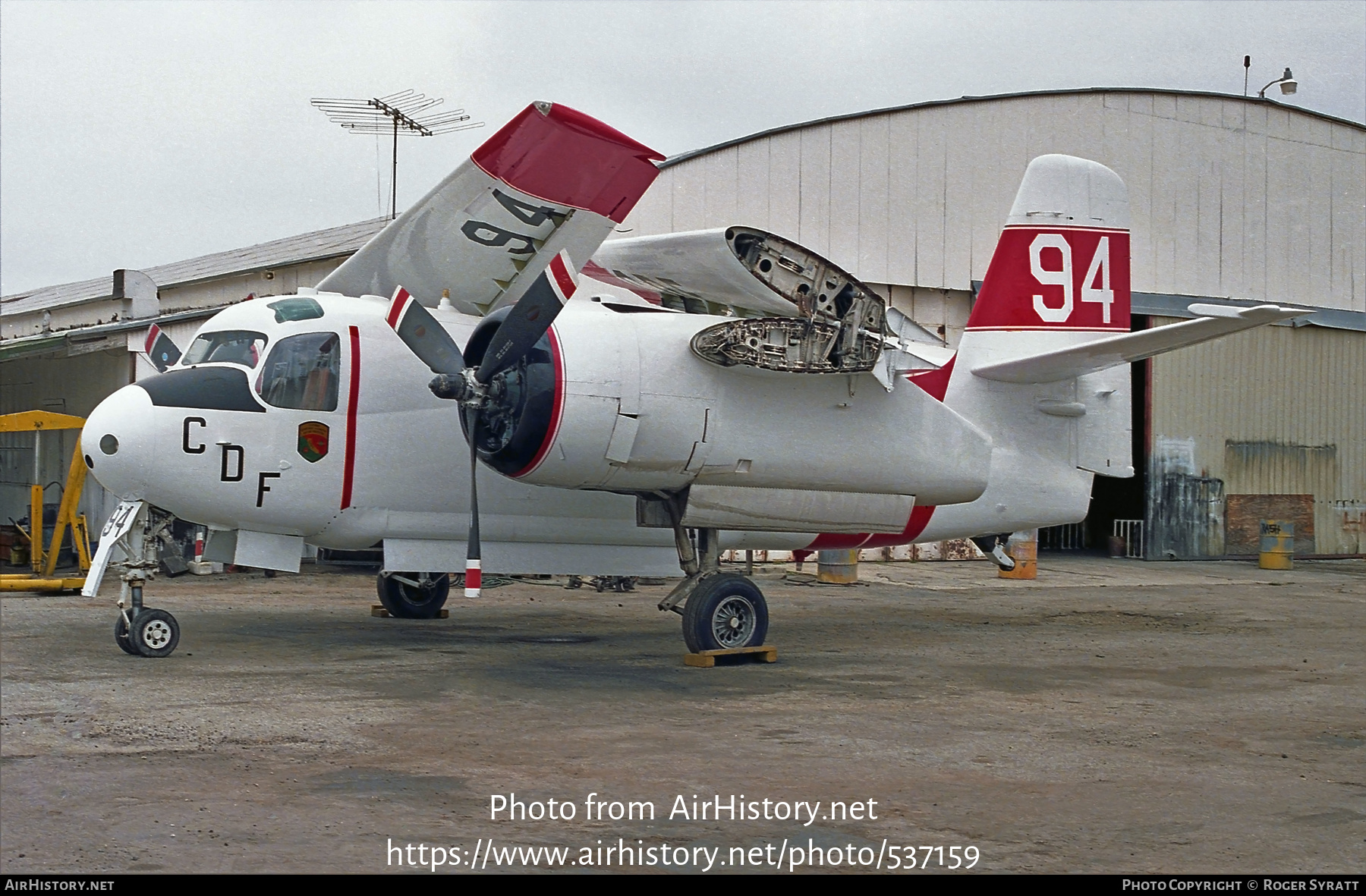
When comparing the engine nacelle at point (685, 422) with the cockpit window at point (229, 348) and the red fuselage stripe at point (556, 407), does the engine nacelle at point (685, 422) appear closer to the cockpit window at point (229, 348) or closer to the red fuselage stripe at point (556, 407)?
the red fuselage stripe at point (556, 407)

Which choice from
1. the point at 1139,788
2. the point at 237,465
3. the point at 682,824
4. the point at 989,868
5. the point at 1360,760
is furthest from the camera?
the point at 237,465

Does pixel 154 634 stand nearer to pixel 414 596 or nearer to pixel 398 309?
pixel 398 309

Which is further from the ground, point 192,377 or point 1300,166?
point 1300,166

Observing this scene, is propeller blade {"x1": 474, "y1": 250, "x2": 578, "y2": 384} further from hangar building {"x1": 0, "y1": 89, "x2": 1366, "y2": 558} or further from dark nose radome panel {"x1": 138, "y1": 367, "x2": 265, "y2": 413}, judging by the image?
hangar building {"x1": 0, "y1": 89, "x2": 1366, "y2": 558}

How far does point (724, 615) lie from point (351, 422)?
4.01 m

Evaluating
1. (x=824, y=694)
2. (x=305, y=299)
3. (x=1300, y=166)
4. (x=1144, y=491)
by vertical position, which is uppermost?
(x=1300, y=166)

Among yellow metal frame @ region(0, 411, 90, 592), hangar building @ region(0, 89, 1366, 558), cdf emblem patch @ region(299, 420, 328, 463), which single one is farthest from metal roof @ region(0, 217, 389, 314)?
cdf emblem patch @ region(299, 420, 328, 463)

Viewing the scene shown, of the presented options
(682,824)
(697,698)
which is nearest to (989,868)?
(682,824)

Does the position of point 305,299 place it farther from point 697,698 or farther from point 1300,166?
point 1300,166

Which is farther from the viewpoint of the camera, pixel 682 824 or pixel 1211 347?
pixel 1211 347

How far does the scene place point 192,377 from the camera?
11.6m

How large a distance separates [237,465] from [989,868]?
26.6ft

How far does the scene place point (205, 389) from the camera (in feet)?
37.7

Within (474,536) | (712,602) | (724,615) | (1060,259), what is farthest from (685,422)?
(1060,259)
